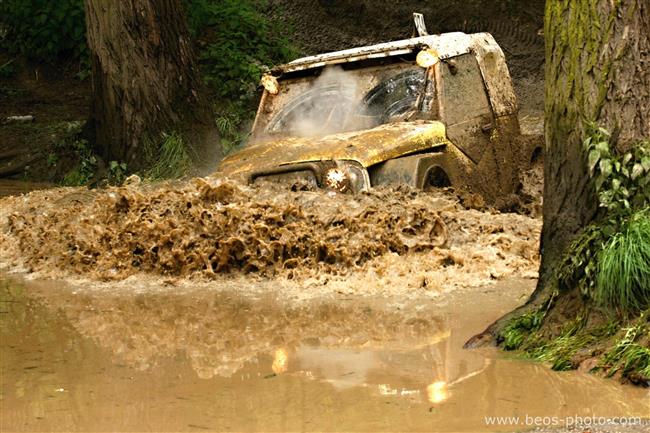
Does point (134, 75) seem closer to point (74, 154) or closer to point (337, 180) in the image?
point (74, 154)

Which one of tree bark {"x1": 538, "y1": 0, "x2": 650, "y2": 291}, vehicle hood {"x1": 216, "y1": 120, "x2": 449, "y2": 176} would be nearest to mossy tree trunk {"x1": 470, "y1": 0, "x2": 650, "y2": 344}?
tree bark {"x1": 538, "y1": 0, "x2": 650, "y2": 291}

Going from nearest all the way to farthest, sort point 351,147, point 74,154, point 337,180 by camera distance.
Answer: point 337,180
point 351,147
point 74,154

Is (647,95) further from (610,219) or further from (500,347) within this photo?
(500,347)

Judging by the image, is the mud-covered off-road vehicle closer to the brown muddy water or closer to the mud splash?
the mud splash

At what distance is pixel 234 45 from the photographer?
687 inches

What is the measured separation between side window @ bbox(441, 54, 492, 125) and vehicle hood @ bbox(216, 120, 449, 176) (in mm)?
321

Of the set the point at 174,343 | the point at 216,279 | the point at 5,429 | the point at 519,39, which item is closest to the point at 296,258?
the point at 216,279

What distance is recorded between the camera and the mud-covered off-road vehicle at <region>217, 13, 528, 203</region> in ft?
30.6

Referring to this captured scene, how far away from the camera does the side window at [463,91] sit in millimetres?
10109

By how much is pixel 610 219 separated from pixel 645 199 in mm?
203

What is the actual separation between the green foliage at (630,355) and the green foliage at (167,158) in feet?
27.6

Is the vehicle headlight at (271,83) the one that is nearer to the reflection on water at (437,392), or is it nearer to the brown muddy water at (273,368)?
the brown muddy water at (273,368)

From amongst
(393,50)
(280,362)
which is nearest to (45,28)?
(393,50)

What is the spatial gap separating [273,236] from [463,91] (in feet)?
8.76
